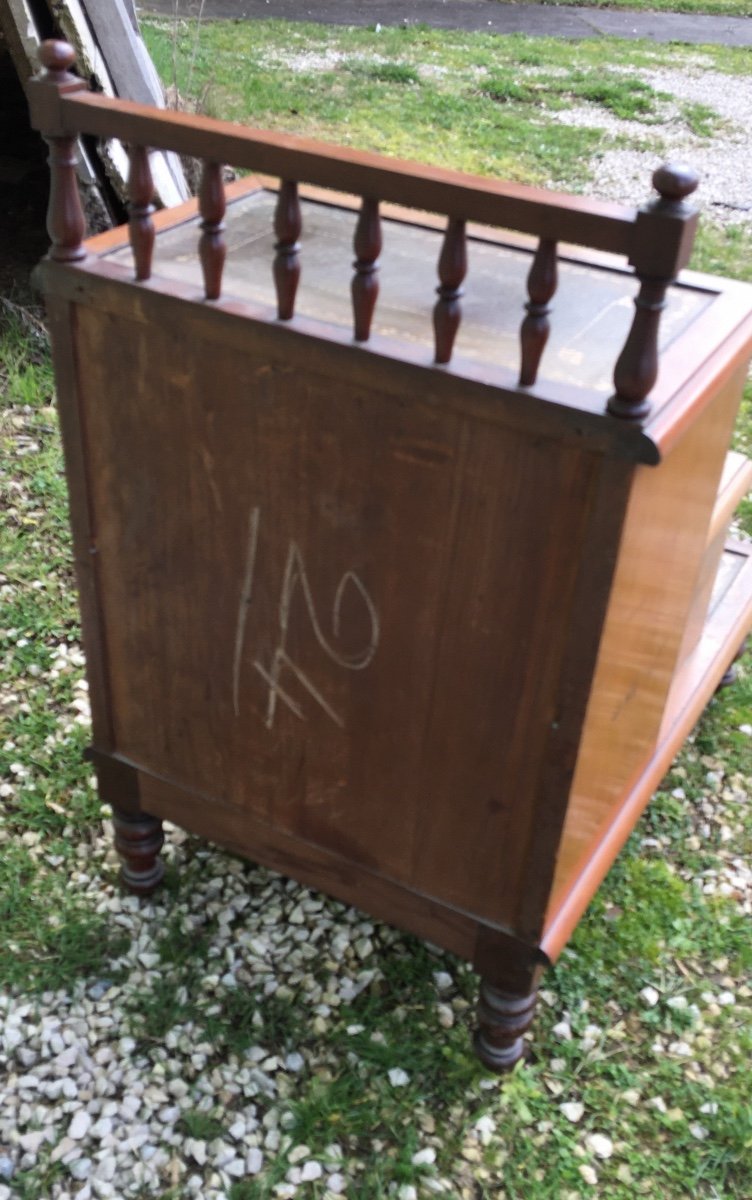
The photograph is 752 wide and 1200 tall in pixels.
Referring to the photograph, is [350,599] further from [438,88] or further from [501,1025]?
[438,88]

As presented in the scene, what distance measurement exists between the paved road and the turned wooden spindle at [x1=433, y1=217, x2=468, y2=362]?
961 cm

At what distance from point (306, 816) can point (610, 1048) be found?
759mm

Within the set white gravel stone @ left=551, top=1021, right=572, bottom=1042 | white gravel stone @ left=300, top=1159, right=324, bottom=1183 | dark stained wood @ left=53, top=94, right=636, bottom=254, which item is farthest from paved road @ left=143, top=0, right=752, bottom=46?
white gravel stone @ left=300, top=1159, right=324, bottom=1183

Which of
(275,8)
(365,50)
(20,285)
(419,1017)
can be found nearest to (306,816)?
(419,1017)

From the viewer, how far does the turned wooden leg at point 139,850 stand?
2.38 m

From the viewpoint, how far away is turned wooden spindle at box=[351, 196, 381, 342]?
4.91ft

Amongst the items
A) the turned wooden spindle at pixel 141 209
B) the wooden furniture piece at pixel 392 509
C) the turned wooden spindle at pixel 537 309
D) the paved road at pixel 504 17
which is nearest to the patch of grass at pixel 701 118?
the paved road at pixel 504 17

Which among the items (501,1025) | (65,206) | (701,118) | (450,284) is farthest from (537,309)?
(701,118)

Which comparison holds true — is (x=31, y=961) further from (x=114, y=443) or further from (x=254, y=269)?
(x=254, y=269)

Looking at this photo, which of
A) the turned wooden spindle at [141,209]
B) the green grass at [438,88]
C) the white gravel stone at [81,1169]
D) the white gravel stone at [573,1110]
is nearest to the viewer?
the turned wooden spindle at [141,209]

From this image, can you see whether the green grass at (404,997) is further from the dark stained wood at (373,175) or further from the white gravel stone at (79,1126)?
the dark stained wood at (373,175)

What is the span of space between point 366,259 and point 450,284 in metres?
0.12

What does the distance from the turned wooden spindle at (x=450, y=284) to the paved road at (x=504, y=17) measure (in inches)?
378

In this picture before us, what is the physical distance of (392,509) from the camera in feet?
5.63
